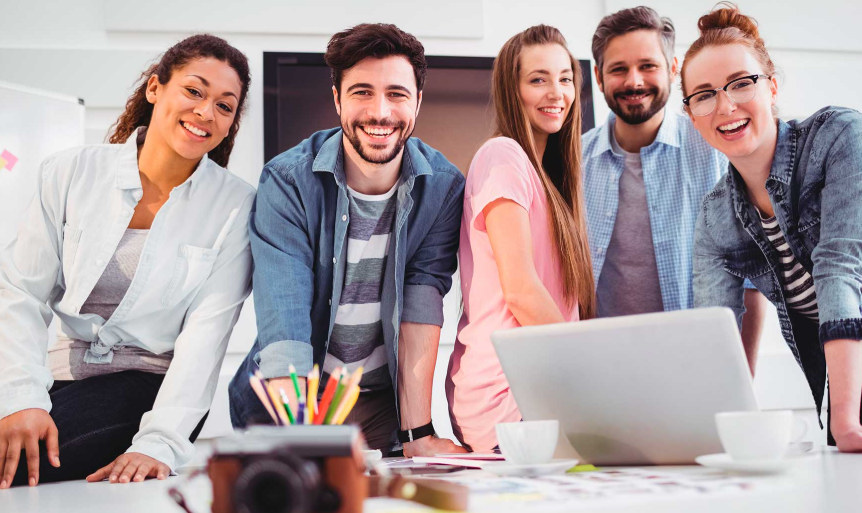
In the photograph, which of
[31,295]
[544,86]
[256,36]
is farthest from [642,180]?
[256,36]

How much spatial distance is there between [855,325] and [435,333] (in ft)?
3.02

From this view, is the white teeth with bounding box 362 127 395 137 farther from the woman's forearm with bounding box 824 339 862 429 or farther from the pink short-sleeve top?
the woman's forearm with bounding box 824 339 862 429

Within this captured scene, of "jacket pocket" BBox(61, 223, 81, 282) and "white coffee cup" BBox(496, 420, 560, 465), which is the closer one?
"white coffee cup" BBox(496, 420, 560, 465)

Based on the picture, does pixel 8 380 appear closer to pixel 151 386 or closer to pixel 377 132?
pixel 151 386

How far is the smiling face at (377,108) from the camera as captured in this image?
1706 millimetres

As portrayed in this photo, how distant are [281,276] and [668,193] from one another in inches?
47.2

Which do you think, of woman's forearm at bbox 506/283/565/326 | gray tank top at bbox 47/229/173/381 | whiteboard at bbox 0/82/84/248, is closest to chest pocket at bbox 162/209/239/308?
gray tank top at bbox 47/229/173/381

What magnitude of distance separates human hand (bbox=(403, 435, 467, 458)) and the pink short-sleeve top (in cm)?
4

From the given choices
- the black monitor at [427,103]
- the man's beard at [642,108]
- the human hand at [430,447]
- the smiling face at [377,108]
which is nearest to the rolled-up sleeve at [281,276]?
the smiling face at [377,108]

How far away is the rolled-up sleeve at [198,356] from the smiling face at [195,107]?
0.20 meters

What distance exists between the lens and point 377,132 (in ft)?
5.60

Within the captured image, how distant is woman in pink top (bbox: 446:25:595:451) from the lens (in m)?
1.55

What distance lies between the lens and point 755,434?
2.52 ft

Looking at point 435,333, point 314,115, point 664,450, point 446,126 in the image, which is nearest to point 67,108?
point 314,115
